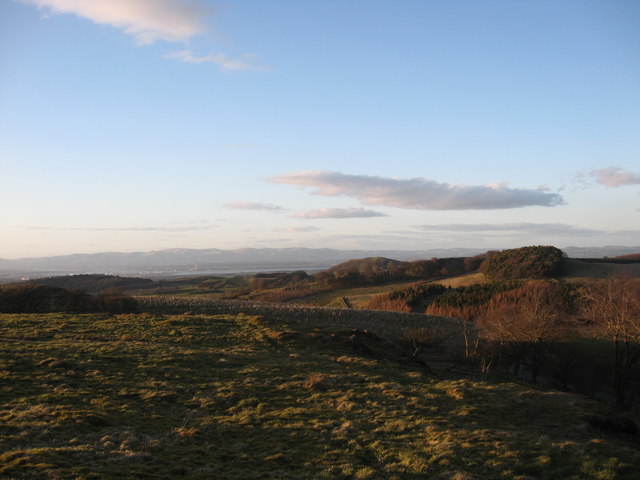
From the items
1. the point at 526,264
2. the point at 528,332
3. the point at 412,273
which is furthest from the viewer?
the point at 412,273

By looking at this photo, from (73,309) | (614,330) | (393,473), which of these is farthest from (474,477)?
(73,309)

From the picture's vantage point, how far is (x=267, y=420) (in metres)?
15.0

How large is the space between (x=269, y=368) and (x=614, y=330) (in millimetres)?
21195

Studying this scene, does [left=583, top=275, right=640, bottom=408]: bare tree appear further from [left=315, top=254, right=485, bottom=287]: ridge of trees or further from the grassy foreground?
[left=315, top=254, right=485, bottom=287]: ridge of trees

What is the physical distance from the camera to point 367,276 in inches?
4313

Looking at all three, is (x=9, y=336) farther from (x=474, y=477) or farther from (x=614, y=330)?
(x=614, y=330)

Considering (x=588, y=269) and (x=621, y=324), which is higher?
(x=588, y=269)

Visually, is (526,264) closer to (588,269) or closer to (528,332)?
(588,269)

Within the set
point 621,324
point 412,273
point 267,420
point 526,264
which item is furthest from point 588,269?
point 267,420

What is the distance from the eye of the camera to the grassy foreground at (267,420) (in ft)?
34.8

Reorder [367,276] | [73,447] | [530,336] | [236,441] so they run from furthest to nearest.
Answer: [367,276], [530,336], [236,441], [73,447]

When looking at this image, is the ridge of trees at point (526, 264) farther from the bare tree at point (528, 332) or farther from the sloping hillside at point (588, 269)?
the bare tree at point (528, 332)

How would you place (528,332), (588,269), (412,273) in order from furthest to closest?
(412,273) < (588,269) < (528,332)

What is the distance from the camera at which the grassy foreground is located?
1061 cm
